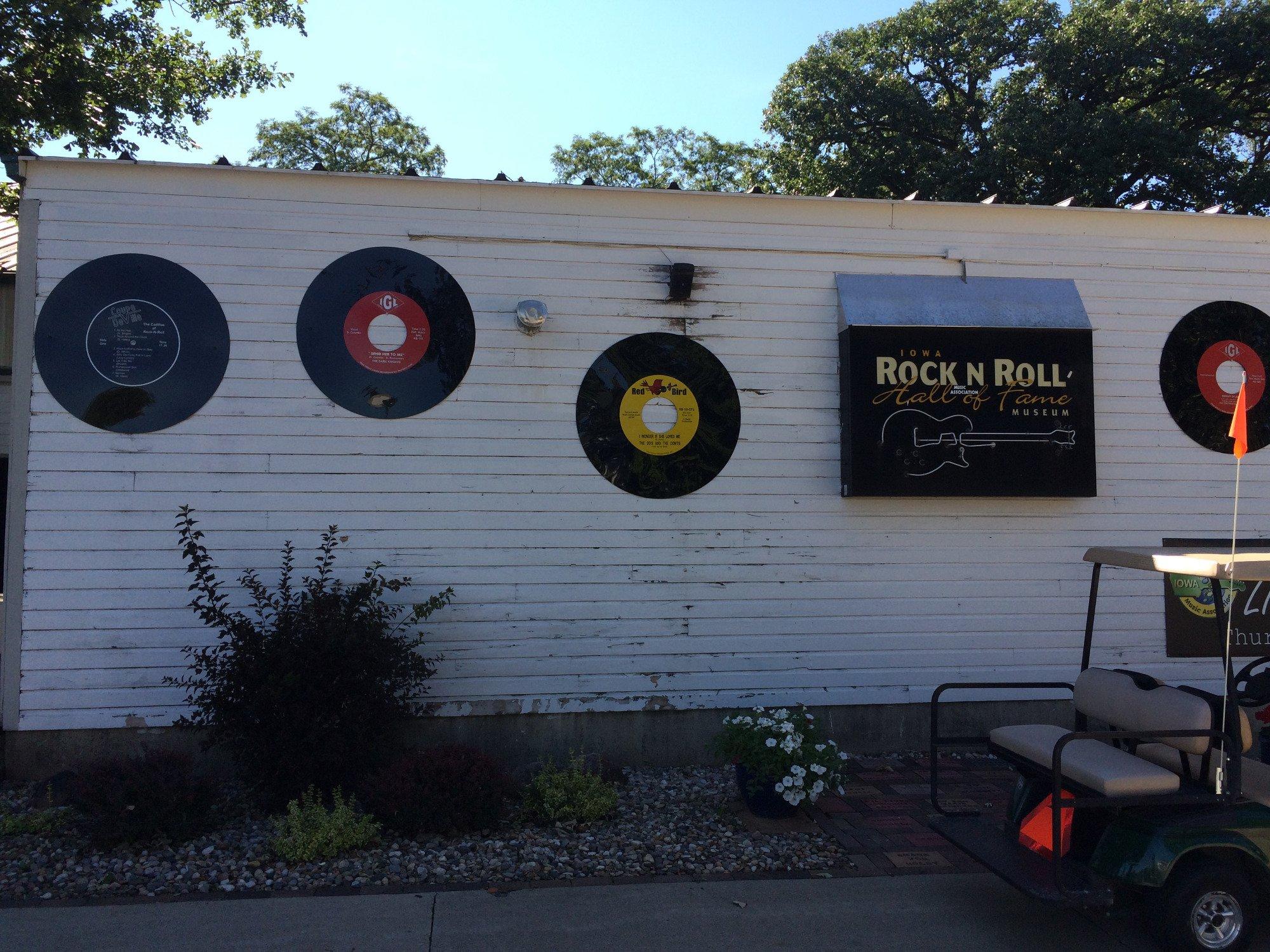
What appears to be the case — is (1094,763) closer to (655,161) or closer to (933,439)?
(933,439)

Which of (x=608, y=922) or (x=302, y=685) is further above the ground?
(x=302, y=685)

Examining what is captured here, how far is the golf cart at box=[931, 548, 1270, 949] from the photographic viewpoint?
3992mm

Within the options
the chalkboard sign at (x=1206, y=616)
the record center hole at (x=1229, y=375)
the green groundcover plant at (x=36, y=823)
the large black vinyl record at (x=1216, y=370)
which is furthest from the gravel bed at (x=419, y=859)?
the record center hole at (x=1229, y=375)

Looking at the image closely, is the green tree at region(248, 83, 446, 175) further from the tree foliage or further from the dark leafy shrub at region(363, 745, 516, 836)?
the dark leafy shrub at region(363, 745, 516, 836)

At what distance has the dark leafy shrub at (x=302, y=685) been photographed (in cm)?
552

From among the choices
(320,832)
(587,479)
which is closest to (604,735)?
(587,479)

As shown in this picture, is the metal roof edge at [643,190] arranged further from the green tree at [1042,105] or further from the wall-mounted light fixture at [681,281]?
the green tree at [1042,105]

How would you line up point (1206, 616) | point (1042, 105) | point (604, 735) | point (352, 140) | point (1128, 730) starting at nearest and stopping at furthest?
point (1128, 730)
point (604, 735)
point (1206, 616)
point (1042, 105)
point (352, 140)

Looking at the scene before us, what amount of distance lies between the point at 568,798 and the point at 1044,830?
262 cm

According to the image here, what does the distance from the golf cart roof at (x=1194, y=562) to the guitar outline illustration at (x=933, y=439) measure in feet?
6.71

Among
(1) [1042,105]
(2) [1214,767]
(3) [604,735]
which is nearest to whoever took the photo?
(2) [1214,767]

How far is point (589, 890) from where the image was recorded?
15.6 feet

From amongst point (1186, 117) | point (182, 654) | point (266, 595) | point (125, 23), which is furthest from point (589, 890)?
point (1186, 117)

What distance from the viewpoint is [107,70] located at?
40.9ft
